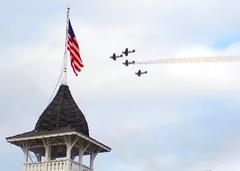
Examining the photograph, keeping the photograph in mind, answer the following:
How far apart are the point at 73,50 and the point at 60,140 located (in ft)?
27.2

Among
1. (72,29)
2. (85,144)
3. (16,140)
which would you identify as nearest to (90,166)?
(85,144)

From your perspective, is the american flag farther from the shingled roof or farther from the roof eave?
the roof eave

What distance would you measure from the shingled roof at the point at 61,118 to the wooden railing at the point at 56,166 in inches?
105

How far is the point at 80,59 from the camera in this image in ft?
233

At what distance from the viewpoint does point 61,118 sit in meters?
67.5

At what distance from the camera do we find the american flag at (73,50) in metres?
70.2

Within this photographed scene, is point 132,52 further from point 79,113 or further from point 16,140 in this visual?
point 16,140

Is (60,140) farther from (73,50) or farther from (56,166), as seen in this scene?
(73,50)

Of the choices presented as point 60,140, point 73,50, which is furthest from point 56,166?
point 73,50

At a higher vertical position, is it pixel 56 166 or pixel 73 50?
pixel 73 50

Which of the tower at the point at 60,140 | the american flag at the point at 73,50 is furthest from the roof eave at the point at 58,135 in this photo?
the american flag at the point at 73,50

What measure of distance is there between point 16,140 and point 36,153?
2.25 metres

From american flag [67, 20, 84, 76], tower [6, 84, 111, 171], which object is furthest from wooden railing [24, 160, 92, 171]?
american flag [67, 20, 84, 76]

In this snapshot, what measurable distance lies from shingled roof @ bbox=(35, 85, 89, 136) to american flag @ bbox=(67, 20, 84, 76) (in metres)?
3.08
